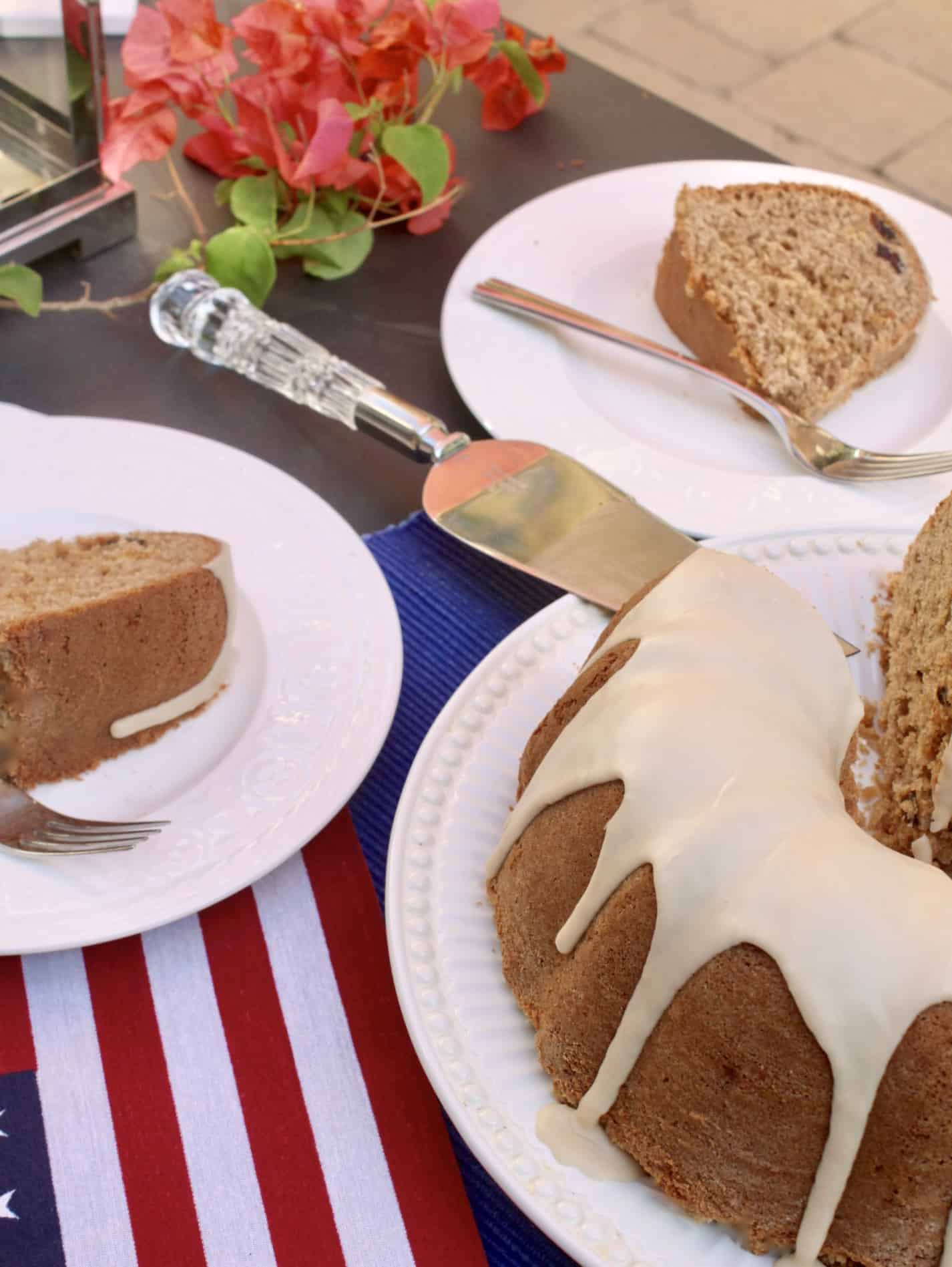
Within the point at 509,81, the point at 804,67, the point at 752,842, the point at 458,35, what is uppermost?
the point at 458,35

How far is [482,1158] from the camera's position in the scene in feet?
2.81

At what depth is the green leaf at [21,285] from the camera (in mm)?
1417

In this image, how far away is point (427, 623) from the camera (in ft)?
4.43

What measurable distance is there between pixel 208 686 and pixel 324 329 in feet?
2.09

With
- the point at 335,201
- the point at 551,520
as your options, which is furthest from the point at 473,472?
the point at 335,201

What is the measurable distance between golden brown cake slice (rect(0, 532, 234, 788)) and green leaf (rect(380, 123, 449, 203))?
0.69 metres

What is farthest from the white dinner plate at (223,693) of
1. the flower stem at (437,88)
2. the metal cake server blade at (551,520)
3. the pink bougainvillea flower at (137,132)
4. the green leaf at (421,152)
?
the flower stem at (437,88)

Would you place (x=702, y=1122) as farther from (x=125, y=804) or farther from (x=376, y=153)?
(x=376, y=153)

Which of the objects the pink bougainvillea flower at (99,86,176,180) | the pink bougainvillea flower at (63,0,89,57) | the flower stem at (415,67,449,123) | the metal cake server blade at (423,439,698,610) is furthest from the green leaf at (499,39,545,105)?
the metal cake server blade at (423,439,698,610)

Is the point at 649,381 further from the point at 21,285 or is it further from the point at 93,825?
the point at 93,825

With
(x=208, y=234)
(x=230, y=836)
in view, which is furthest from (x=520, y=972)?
(x=208, y=234)

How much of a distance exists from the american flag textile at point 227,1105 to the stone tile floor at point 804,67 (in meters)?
2.94

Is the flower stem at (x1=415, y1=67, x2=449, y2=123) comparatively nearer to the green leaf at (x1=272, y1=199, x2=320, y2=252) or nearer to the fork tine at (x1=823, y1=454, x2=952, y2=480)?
the green leaf at (x1=272, y1=199, x2=320, y2=252)

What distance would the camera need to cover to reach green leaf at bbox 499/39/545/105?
1.92m
